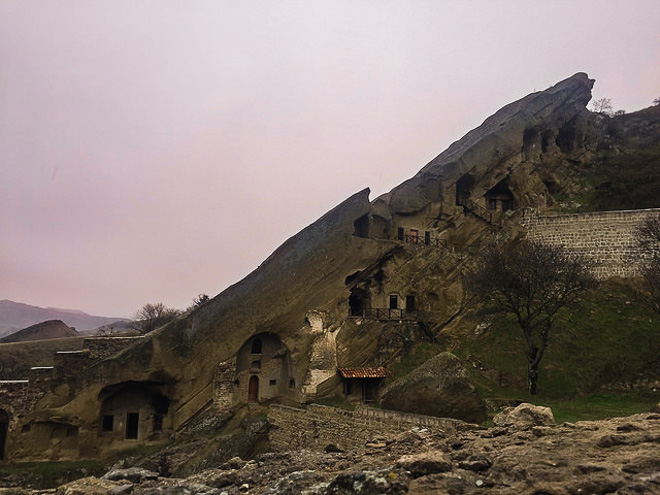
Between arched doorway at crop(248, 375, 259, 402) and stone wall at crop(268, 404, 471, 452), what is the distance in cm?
295

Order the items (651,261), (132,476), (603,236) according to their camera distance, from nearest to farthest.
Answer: (132,476), (651,261), (603,236)

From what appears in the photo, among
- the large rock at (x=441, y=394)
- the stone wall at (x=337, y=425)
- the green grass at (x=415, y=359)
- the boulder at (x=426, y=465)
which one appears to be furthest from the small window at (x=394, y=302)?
the boulder at (x=426, y=465)

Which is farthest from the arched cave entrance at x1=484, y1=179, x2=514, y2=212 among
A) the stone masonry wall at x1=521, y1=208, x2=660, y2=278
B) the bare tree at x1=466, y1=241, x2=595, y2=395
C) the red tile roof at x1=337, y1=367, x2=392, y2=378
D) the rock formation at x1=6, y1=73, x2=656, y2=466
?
the red tile roof at x1=337, y1=367, x2=392, y2=378

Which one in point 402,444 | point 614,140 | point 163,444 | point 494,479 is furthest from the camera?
point 614,140

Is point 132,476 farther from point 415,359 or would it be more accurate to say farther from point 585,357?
point 585,357

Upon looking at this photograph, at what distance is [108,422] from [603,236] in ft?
98.4

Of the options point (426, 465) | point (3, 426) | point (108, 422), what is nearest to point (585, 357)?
point (426, 465)

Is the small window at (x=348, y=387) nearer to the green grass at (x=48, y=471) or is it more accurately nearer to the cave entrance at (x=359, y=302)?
the cave entrance at (x=359, y=302)

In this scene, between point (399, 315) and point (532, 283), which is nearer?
point (532, 283)

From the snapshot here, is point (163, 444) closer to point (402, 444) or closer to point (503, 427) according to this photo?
point (402, 444)

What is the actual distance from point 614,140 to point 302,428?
38.3 m

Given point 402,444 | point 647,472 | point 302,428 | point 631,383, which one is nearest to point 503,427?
point 402,444

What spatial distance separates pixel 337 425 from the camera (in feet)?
54.0

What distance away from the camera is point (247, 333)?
74.9 ft
